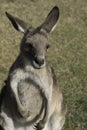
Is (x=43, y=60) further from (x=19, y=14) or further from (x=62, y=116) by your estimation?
(x=19, y=14)

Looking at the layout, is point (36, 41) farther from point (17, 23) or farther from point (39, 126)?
point (39, 126)

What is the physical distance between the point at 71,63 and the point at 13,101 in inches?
118

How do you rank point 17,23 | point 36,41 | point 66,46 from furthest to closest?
point 66,46
point 17,23
point 36,41

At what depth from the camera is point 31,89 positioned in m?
5.25

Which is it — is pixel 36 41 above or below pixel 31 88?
above

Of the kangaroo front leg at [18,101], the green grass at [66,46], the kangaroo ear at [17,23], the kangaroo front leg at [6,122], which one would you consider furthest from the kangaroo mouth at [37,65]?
the green grass at [66,46]

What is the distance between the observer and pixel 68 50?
8.66m

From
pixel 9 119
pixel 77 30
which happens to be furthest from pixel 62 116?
Answer: pixel 77 30

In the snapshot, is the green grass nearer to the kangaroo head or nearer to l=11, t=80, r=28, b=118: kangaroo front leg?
l=11, t=80, r=28, b=118: kangaroo front leg

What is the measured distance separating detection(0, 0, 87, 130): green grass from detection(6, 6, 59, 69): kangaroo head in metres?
1.79

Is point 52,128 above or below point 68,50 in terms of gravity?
above

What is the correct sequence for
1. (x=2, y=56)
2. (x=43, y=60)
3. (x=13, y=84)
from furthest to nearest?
(x=2, y=56), (x=13, y=84), (x=43, y=60)

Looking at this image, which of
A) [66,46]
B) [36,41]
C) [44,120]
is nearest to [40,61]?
[36,41]

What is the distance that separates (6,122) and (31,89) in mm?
513
